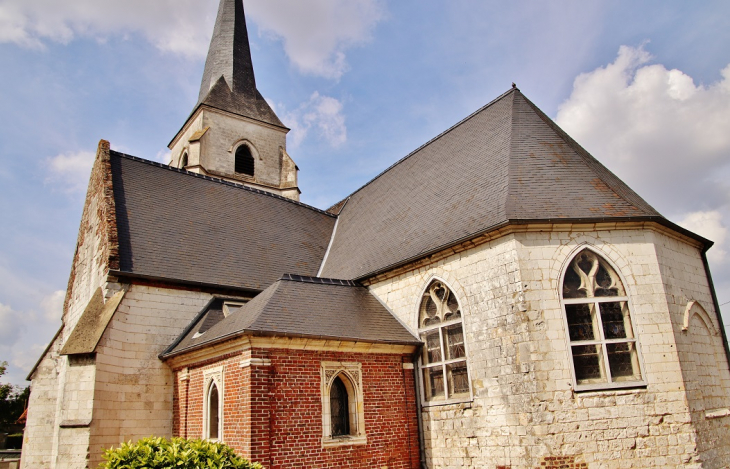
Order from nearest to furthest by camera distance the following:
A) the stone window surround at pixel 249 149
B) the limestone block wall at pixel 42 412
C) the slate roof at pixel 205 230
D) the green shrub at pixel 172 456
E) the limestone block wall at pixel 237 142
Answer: the green shrub at pixel 172 456, the slate roof at pixel 205 230, the limestone block wall at pixel 42 412, the limestone block wall at pixel 237 142, the stone window surround at pixel 249 149

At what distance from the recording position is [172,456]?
6668mm

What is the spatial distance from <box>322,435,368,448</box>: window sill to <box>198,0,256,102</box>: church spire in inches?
842

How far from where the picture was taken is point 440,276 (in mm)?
11070

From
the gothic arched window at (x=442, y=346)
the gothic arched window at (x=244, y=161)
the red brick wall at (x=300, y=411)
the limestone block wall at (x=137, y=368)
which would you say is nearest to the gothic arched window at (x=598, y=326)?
the gothic arched window at (x=442, y=346)

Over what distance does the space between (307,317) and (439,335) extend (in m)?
2.80

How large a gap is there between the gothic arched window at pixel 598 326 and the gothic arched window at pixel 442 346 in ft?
6.84

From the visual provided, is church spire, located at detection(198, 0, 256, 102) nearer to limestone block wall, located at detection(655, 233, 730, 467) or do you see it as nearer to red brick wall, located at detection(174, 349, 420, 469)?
red brick wall, located at detection(174, 349, 420, 469)

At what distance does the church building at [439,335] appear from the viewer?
8.96 meters

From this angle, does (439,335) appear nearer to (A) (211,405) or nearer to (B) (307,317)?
(B) (307,317)

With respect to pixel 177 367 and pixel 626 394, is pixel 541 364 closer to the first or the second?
pixel 626 394

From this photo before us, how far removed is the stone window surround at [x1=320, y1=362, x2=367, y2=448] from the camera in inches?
384

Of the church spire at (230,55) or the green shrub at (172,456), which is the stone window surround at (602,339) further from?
the church spire at (230,55)

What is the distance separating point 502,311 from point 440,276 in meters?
1.83

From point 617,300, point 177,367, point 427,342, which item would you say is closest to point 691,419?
point 617,300
